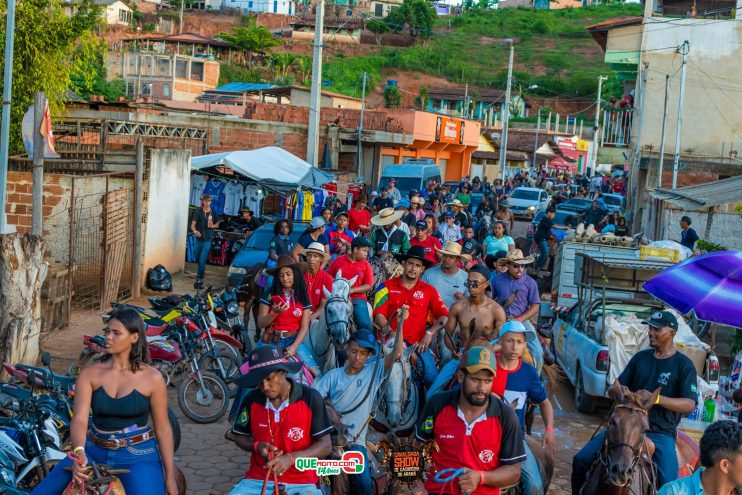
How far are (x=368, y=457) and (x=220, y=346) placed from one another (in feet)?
16.4

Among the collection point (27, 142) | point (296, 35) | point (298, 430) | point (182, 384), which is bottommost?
point (182, 384)

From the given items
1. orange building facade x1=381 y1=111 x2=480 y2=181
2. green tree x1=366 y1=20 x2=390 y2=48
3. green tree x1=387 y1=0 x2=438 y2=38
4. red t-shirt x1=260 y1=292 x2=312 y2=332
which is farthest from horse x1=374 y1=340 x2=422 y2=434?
green tree x1=387 y1=0 x2=438 y2=38

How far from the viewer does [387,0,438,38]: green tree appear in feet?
370

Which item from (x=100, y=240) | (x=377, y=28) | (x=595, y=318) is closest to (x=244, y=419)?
(x=595, y=318)

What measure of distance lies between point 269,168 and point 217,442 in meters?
14.6

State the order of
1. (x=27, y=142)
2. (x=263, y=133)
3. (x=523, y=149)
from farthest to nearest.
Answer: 1. (x=523, y=149)
2. (x=263, y=133)
3. (x=27, y=142)

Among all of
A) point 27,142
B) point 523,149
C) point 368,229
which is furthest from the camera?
point 523,149

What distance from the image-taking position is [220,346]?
1164cm

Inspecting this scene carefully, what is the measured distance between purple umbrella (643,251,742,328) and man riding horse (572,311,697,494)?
3.85 ft

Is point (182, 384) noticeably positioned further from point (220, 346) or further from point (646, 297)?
point (646, 297)

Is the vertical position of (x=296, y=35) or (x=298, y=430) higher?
(x=296, y=35)

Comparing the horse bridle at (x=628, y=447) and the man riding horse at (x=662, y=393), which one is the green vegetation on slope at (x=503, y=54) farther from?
the horse bridle at (x=628, y=447)

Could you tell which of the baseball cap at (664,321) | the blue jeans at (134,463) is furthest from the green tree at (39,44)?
the baseball cap at (664,321)

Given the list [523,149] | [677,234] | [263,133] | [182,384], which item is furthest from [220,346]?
[523,149]
